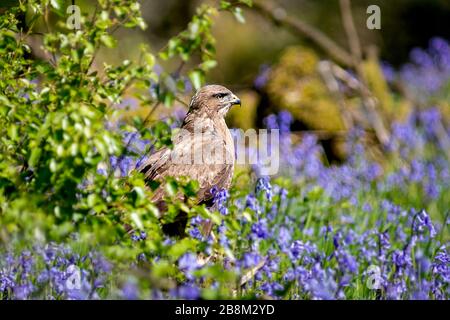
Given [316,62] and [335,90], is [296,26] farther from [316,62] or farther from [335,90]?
[335,90]

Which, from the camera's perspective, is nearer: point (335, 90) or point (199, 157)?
point (199, 157)

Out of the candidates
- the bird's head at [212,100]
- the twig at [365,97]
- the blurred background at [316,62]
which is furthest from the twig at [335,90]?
the bird's head at [212,100]

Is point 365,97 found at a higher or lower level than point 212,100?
higher

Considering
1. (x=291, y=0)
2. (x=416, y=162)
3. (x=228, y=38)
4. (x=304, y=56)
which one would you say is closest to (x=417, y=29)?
(x=291, y=0)

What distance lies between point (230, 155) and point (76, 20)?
214 cm

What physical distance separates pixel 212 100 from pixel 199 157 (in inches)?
30.6

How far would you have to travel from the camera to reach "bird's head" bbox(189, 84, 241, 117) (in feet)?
21.6

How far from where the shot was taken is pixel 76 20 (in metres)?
4.32

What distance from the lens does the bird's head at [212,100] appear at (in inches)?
259

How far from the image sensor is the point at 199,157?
6031 millimetres

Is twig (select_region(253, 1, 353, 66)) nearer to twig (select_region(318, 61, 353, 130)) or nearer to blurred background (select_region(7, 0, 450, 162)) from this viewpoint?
blurred background (select_region(7, 0, 450, 162))

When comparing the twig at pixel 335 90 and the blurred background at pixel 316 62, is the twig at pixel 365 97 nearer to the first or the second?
the blurred background at pixel 316 62

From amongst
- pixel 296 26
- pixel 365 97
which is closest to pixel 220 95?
pixel 365 97
